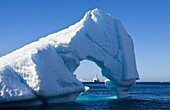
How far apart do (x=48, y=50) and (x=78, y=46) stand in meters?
3.36

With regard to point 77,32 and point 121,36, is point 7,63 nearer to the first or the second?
point 77,32

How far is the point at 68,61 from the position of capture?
25109 millimetres

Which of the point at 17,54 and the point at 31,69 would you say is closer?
the point at 31,69

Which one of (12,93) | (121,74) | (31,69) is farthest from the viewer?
(121,74)

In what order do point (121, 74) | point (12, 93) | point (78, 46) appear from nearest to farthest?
point (12, 93) → point (78, 46) → point (121, 74)

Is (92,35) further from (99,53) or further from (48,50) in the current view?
(48,50)

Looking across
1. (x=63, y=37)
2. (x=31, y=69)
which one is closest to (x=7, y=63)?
(x=31, y=69)

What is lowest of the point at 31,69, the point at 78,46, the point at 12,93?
the point at 12,93

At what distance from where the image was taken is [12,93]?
19953mm

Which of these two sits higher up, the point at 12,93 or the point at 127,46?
the point at 127,46

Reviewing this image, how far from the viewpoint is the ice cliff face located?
69.0ft

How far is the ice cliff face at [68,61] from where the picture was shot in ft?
69.0

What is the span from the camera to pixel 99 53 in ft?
89.6

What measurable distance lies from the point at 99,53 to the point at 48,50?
527 cm
